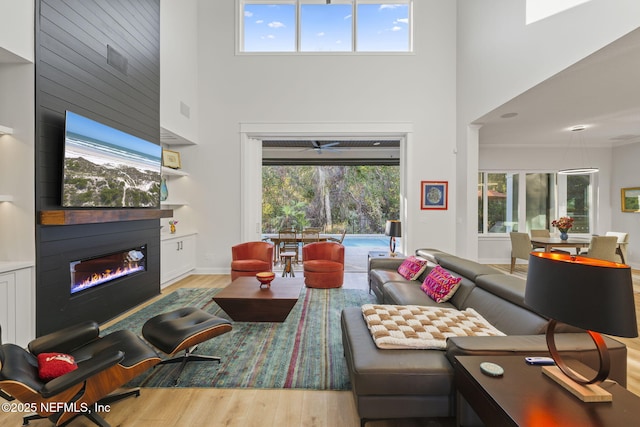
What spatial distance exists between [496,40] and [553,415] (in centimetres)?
513

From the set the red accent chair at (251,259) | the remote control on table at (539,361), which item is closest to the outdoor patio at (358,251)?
the red accent chair at (251,259)

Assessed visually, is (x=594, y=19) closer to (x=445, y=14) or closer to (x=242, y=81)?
(x=445, y=14)

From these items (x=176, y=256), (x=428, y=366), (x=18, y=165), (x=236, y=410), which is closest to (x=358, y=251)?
(x=176, y=256)

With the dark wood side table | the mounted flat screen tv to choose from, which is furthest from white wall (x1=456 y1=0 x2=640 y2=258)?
the mounted flat screen tv

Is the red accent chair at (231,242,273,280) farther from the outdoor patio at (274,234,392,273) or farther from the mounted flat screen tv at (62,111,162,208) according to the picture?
the mounted flat screen tv at (62,111,162,208)

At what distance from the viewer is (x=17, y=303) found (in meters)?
2.64

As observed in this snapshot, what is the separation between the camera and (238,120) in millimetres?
6117

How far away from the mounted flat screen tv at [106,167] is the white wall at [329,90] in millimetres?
1873

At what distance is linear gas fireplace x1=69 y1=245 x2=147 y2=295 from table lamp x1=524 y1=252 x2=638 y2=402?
392 centimetres

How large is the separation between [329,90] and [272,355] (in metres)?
4.98

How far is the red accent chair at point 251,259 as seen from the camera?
5.02 meters

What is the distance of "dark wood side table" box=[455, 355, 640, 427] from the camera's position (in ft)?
3.82

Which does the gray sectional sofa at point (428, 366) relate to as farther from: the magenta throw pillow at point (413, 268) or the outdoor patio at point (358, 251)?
the outdoor patio at point (358, 251)

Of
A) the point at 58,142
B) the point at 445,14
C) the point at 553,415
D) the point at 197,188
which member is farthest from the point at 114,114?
the point at 445,14
